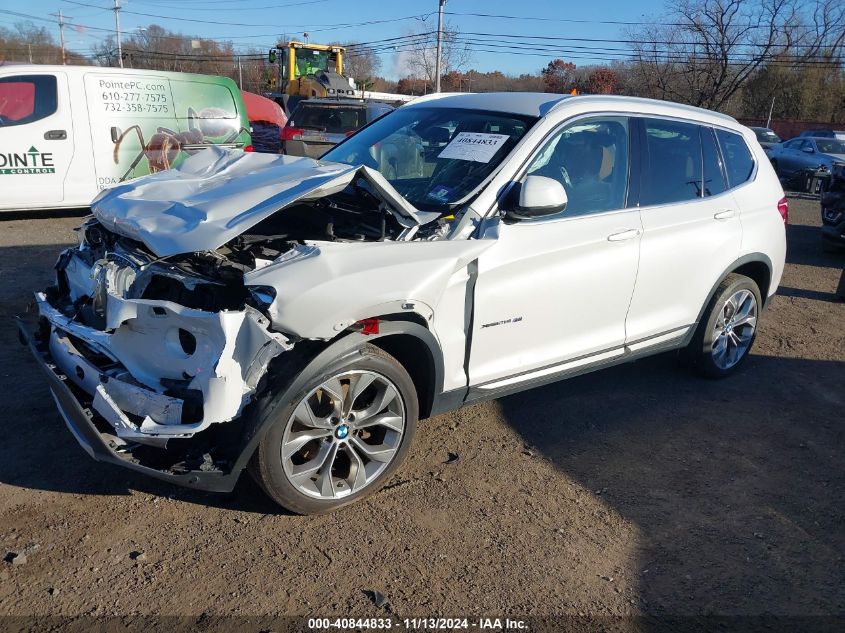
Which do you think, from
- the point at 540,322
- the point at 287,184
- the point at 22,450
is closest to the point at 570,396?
the point at 540,322

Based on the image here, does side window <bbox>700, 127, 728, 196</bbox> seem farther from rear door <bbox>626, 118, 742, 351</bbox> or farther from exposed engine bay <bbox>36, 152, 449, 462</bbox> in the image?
exposed engine bay <bbox>36, 152, 449, 462</bbox>

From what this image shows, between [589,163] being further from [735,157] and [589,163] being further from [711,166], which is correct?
[735,157]

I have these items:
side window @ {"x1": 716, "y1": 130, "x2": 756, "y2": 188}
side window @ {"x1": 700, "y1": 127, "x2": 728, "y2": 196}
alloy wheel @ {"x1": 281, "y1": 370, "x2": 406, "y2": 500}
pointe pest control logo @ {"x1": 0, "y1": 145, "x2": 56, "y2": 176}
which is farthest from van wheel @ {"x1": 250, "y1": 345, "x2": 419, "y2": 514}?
pointe pest control logo @ {"x1": 0, "y1": 145, "x2": 56, "y2": 176}

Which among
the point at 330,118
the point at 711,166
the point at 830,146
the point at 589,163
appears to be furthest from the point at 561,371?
the point at 830,146

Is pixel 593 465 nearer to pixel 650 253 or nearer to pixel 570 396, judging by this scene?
pixel 570 396

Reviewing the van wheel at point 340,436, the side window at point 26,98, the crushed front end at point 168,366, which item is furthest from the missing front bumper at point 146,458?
the side window at point 26,98

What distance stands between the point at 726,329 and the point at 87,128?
822 cm

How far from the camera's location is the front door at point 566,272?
353 centimetres

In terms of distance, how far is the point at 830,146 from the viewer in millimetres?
21000

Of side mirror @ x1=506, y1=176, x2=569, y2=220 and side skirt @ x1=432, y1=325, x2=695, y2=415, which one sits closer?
side mirror @ x1=506, y1=176, x2=569, y2=220

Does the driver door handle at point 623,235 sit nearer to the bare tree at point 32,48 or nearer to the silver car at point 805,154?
the silver car at point 805,154

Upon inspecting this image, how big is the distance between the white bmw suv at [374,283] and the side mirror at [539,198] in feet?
0.04

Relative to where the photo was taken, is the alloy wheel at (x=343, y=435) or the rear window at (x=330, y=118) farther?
the rear window at (x=330, y=118)

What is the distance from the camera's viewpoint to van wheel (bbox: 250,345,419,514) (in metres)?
2.97
